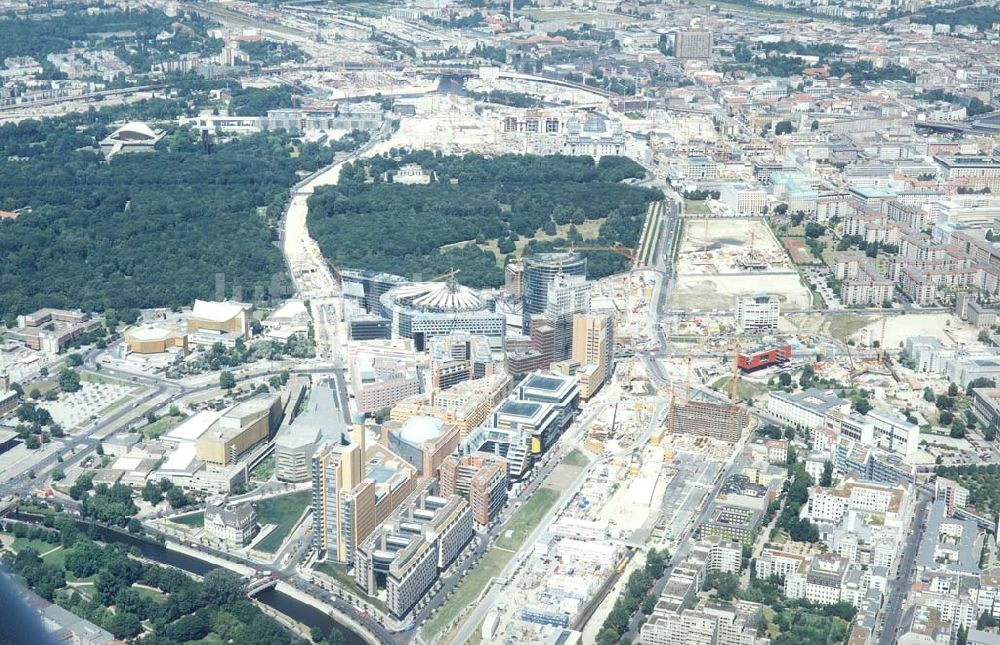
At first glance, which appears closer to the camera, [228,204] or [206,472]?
[206,472]

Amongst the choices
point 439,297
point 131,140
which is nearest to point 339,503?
point 439,297

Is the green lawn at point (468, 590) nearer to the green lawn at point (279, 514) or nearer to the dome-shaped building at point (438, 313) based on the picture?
the green lawn at point (279, 514)

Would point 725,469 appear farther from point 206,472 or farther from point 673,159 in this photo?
point 673,159

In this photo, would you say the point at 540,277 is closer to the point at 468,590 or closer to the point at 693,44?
the point at 468,590

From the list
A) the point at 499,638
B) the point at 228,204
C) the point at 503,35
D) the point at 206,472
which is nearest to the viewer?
the point at 499,638

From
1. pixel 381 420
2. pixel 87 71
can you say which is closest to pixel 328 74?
pixel 87 71

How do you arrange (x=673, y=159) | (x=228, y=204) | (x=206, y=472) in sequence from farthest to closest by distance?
(x=673, y=159) → (x=228, y=204) → (x=206, y=472)
